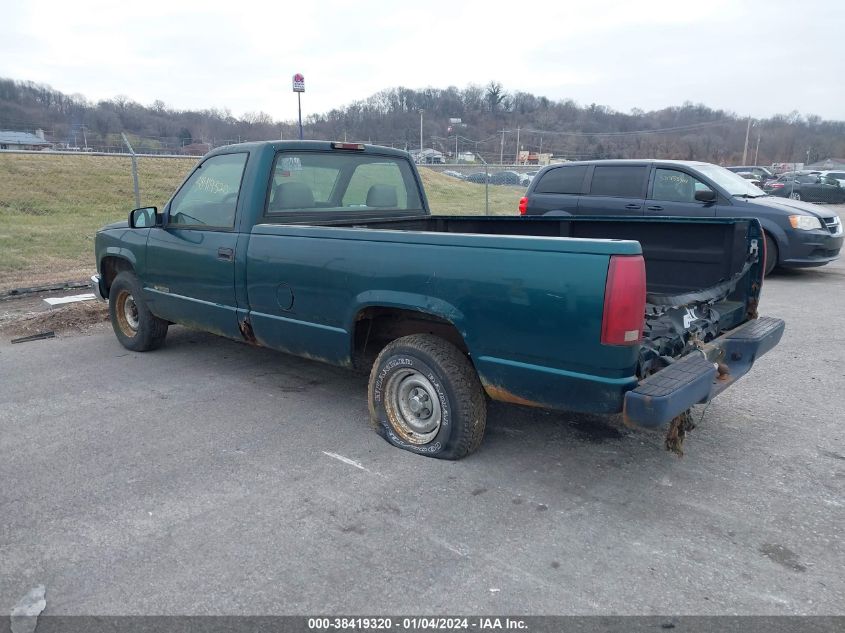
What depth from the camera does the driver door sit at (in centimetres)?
484

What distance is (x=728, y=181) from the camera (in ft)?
31.9

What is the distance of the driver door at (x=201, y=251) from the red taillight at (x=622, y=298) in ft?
9.31

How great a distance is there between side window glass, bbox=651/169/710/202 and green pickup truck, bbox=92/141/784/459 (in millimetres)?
4807

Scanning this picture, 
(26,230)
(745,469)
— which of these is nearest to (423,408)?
(745,469)

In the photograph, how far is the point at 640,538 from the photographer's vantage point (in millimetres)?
3021

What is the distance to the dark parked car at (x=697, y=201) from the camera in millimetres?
9250

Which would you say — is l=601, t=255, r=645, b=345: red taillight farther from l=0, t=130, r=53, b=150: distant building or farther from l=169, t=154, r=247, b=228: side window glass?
l=0, t=130, r=53, b=150: distant building

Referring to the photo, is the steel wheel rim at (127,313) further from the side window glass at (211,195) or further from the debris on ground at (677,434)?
the debris on ground at (677,434)

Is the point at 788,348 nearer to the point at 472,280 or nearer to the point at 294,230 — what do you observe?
the point at 472,280

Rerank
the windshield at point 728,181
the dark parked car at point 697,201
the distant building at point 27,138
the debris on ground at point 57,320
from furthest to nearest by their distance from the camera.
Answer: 1. the distant building at point 27,138
2. the windshield at point 728,181
3. the dark parked car at point 697,201
4. the debris on ground at point 57,320

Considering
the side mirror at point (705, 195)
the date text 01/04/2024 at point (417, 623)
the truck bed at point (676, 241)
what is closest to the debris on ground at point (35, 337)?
the truck bed at point (676, 241)

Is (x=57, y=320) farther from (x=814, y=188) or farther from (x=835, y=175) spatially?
(x=835, y=175)

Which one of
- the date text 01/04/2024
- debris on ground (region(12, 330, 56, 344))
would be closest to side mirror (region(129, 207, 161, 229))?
debris on ground (region(12, 330, 56, 344))

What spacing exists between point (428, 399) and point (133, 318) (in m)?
3.67
